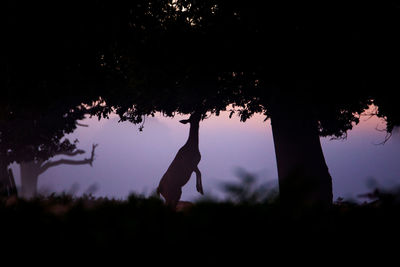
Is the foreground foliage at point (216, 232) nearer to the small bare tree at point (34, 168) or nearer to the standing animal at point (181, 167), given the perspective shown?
the standing animal at point (181, 167)

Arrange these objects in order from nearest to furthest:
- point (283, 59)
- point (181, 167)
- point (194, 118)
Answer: point (283, 59) < point (181, 167) < point (194, 118)

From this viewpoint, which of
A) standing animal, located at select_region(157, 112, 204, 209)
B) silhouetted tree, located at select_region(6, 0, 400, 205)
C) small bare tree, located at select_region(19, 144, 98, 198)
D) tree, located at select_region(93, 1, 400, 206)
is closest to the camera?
tree, located at select_region(93, 1, 400, 206)

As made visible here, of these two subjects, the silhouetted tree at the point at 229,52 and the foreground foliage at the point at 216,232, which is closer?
the foreground foliage at the point at 216,232

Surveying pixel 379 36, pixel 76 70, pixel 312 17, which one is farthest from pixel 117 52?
pixel 379 36

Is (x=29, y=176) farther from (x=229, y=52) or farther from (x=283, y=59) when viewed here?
(x=283, y=59)

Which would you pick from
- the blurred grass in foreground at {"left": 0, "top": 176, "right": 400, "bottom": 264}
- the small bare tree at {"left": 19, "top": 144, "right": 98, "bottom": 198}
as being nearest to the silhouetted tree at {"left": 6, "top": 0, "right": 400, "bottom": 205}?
the blurred grass in foreground at {"left": 0, "top": 176, "right": 400, "bottom": 264}

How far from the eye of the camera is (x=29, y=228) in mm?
2422

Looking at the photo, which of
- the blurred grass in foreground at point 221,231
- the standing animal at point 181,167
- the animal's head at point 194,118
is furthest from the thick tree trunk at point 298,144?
the blurred grass in foreground at point 221,231

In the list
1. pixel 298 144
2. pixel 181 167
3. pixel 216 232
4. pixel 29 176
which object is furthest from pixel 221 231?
pixel 29 176

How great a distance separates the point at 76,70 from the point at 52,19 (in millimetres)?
3005

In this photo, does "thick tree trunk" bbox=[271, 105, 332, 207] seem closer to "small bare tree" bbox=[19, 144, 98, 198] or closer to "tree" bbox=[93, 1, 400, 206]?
"tree" bbox=[93, 1, 400, 206]

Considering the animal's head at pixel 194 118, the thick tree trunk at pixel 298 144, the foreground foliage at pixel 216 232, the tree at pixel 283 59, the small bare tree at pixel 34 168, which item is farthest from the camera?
the small bare tree at pixel 34 168

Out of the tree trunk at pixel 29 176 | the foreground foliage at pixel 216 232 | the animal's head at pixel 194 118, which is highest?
the tree trunk at pixel 29 176

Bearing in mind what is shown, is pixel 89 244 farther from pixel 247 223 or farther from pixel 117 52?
pixel 117 52
